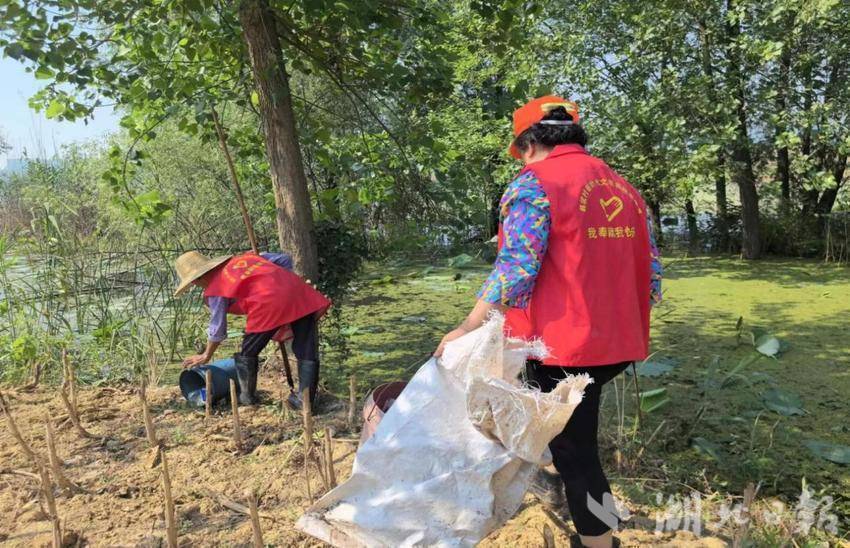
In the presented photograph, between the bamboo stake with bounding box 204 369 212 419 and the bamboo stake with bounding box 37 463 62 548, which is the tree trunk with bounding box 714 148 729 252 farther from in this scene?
the bamboo stake with bounding box 37 463 62 548

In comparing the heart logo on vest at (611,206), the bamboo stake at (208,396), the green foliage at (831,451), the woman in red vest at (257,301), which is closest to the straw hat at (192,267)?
the woman in red vest at (257,301)

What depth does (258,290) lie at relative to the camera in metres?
3.13

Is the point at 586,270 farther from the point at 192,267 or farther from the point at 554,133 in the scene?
the point at 192,267

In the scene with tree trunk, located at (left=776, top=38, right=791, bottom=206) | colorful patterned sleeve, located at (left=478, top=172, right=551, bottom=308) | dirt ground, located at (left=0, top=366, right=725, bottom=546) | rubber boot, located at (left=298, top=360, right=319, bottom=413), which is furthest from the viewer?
tree trunk, located at (left=776, top=38, right=791, bottom=206)

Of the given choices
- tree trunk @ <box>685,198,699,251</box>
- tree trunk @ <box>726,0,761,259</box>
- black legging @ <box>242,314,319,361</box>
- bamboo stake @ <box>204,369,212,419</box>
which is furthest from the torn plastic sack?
tree trunk @ <box>685,198,699,251</box>

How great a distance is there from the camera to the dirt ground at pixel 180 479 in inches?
88.1

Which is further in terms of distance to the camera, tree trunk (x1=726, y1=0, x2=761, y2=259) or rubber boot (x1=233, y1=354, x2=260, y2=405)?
tree trunk (x1=726, y1=0, x2=761, y2=259)

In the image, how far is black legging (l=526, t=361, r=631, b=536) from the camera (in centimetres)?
180

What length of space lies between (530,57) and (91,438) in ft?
23.1

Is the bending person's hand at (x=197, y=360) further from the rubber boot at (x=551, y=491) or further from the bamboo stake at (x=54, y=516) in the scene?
the rubber boot at (x=551, y=491)

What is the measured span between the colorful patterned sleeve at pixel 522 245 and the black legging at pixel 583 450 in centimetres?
30

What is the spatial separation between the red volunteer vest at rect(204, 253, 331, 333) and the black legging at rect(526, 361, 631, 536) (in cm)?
171

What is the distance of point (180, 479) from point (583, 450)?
6.18ft

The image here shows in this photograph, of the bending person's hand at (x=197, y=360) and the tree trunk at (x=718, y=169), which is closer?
the bending person's hand at (x=197, y=360)
